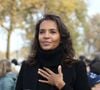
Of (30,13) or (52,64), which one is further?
(30,13)

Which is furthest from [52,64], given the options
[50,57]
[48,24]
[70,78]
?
[48,24]

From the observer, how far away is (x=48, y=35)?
4203mm

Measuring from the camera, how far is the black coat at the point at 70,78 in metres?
4.20

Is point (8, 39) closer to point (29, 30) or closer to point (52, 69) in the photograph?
point (29, 30)

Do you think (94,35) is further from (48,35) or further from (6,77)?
(48,35)

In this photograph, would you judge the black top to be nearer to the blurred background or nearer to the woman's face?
the woman's face

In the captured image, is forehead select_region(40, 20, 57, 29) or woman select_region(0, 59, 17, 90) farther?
woman select_region(0, 59, 17, 90)

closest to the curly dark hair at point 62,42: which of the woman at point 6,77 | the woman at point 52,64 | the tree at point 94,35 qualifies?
the woman at point 52,64

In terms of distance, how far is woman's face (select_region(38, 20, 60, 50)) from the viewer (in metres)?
4.20

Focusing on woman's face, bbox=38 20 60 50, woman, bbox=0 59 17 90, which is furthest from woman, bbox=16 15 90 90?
woman, bbox=0 59 17 90

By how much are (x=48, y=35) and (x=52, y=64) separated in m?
0.26

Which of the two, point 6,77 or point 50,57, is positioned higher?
point 50,57

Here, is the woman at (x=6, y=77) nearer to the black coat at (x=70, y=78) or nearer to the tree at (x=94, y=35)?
the black coat at (x=70, y=78)

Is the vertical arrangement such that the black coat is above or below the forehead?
below
